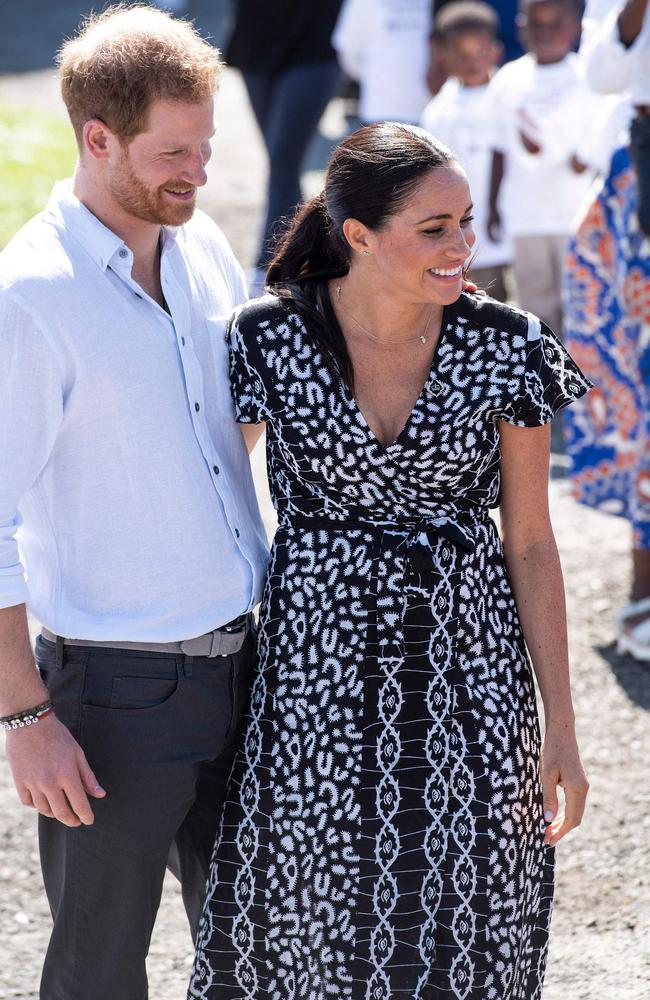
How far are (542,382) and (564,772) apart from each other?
0.70 metres

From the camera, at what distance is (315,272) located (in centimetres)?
257

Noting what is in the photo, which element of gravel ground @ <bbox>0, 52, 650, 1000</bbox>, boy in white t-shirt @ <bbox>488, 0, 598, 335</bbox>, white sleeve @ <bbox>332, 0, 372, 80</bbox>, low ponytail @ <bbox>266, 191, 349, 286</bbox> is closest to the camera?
low ponytail @ <bbox>266, 191, 349, 286</bbox>

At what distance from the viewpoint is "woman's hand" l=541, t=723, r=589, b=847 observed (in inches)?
97.2

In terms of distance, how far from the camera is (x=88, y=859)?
2.38 meters

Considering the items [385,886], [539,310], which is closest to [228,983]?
[385,886]

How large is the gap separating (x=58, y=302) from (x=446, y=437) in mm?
698

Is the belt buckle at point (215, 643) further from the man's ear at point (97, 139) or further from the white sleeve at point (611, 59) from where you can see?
the white sleeve at point (611, 59)

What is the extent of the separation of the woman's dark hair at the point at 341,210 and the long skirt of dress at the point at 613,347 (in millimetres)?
2087

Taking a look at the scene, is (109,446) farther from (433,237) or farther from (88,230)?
(433,237)

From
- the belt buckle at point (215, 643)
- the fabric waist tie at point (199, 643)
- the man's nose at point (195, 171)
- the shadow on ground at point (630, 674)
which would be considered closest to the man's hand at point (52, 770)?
the fabric waist tie at point (199, 643)

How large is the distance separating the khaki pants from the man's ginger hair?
5140 millimetres

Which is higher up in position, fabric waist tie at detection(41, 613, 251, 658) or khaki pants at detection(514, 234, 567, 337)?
khaki pants at detection(514, 234, 567, 337)

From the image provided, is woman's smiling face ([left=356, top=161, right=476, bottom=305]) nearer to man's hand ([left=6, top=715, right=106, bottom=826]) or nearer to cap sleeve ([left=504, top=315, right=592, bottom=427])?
cap sleeve ([left=504, top=315, right=592, bottom=427])

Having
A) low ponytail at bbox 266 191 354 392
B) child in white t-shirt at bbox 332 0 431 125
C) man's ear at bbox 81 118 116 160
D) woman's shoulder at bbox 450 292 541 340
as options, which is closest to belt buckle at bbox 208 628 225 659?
low ponytail at bbox 266 191 354 392
